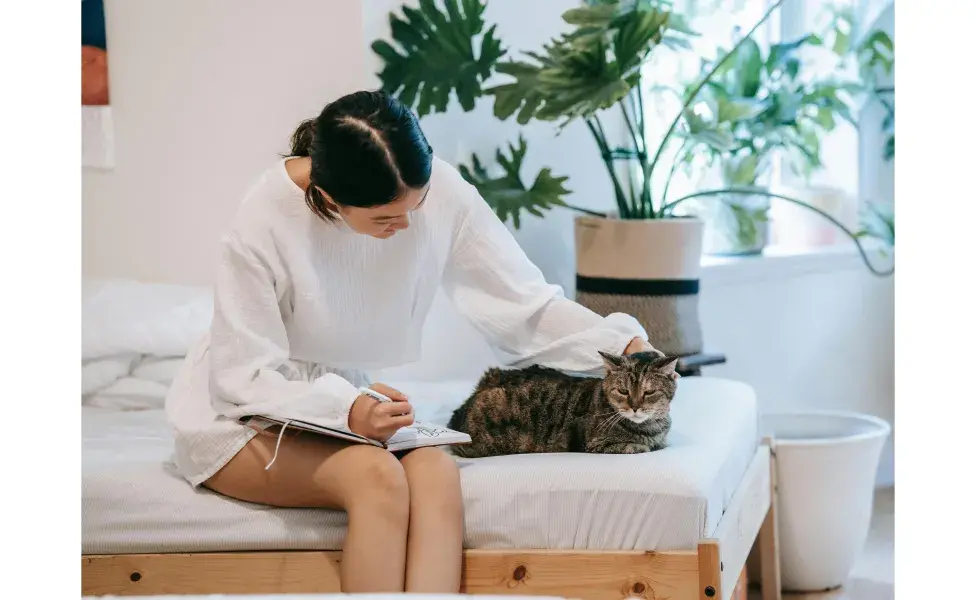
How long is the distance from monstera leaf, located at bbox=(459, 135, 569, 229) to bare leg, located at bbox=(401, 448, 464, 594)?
839 millimetres

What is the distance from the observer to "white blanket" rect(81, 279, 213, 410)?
7.36ft

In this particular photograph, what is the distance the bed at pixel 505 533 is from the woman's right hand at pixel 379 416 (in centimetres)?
15

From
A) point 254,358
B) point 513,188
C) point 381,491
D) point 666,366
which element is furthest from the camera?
point 513,188

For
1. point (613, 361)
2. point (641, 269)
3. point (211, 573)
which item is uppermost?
point (641, 269)

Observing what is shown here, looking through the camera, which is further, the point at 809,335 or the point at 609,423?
the point at 809,335

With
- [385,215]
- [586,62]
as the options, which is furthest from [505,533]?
[586,62]

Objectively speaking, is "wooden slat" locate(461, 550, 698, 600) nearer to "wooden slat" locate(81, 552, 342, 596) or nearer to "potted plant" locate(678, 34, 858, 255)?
"wooden slat" locate(81, 552, 342, 596)

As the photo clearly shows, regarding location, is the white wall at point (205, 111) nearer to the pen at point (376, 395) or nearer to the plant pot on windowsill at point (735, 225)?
the pen at point (376, 395)

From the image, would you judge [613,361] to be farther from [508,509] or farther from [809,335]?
[809,335]

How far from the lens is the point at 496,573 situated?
1.70 m

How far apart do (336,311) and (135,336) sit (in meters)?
0.65

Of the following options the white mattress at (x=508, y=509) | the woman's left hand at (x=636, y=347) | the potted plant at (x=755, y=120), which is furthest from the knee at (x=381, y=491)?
the potted plant at (x=755, y=120)

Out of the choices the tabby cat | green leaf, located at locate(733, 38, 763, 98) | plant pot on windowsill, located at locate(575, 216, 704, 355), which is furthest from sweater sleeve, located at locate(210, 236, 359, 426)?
green leaf, located at locate(733, 38, 763, 98)
